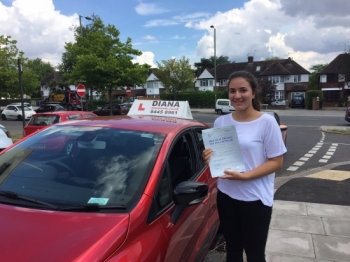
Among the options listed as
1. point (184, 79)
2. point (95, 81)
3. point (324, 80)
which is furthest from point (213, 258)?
point (324, 80)

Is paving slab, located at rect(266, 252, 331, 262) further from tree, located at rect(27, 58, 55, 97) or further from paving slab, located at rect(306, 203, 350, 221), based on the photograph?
tree, located at rect(27, 58, 55, 97)

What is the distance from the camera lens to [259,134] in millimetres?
2396

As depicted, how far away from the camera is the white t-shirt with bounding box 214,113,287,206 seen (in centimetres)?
237

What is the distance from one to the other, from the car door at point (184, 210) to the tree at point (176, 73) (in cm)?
4793

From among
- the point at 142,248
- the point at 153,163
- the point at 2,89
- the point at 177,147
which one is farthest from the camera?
the point at 2,89

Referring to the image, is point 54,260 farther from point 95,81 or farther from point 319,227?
point 95,81

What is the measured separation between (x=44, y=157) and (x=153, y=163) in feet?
3.28

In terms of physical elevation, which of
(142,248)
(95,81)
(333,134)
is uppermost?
(95,81)

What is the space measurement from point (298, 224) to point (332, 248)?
767mm

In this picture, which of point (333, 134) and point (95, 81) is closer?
point (333, 134)

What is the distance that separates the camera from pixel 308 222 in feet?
15.3

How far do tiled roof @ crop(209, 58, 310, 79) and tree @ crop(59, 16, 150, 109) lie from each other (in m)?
37.0

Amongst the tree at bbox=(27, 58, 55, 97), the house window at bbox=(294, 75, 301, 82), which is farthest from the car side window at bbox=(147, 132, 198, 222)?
the tree at bbox=(27, 58, 55, 97)

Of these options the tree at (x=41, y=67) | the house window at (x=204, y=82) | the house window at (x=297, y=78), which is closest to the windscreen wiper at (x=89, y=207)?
the house window at (x=297, y=78)
